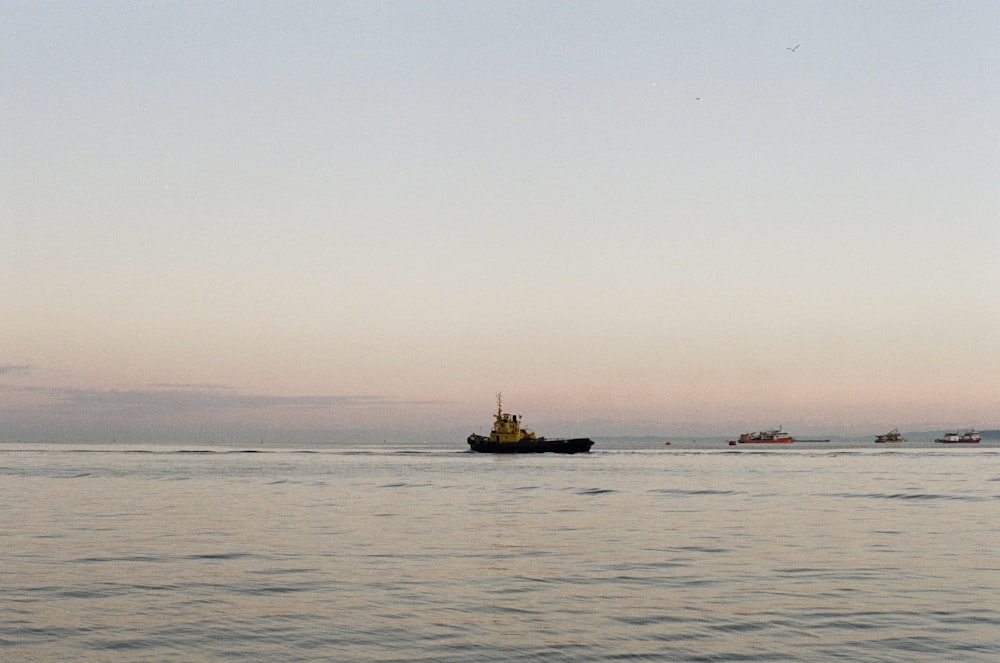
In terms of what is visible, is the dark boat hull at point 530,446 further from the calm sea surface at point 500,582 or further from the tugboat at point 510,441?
the calm sea surface at point 500,582

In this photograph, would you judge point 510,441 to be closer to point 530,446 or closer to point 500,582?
point 530,446

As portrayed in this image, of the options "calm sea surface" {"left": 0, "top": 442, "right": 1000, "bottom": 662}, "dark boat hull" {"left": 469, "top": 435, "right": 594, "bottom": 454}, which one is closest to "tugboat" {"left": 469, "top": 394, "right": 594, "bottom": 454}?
"dark boat hull" {"left": 469, "top": 435, "right": 594, "bottom": 454}

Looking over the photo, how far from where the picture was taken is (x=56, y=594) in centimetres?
2353

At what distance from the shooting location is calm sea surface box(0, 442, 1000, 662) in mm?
18266

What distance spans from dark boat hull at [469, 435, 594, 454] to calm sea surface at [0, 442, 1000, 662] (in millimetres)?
111397

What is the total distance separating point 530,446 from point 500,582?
13991cm

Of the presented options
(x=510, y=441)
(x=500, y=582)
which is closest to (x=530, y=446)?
(x=510, y=441)

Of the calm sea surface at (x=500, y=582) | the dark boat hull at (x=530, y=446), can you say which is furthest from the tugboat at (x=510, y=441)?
the calm sea surface at (x=500, y=582)

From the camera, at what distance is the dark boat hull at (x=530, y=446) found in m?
164

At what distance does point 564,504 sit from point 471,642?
35.9 m

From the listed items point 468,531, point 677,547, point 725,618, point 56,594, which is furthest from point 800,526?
point 56,594

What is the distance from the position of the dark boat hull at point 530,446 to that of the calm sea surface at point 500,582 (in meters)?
111

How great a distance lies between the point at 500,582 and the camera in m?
25.6

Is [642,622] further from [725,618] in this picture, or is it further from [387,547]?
[387,547]
